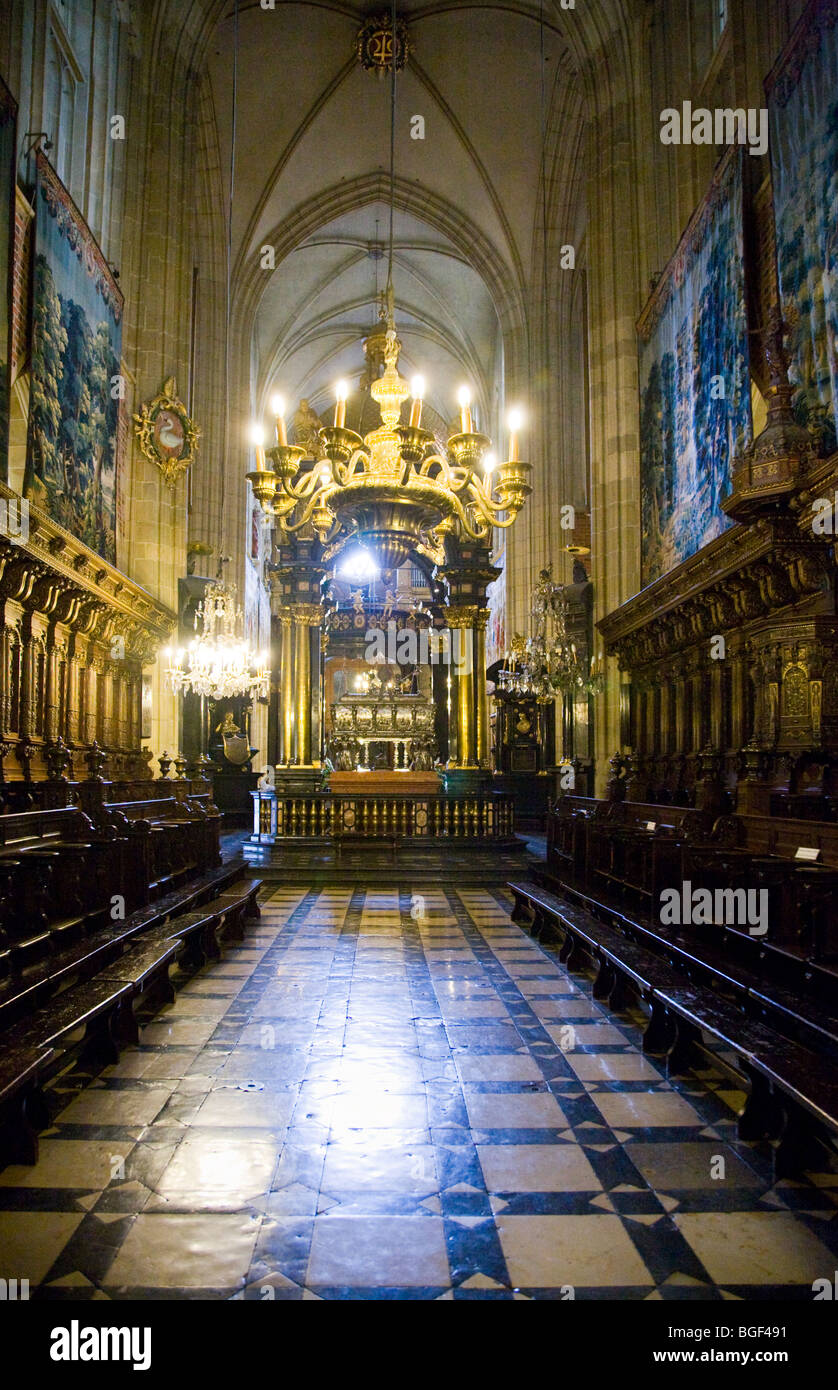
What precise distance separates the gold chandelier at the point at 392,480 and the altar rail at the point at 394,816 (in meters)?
4.38

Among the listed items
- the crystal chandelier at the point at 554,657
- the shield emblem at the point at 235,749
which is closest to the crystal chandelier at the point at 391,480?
the crystal chandelier at the point at 554,657

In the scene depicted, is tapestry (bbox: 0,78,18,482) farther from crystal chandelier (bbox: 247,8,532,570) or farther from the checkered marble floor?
the checkered marble floor

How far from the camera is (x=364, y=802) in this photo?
12328mm

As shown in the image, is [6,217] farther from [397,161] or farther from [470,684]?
[397,161]

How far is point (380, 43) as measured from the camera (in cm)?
1945

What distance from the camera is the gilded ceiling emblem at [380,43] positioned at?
63.1ft

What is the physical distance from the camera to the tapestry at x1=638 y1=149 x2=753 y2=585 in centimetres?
883

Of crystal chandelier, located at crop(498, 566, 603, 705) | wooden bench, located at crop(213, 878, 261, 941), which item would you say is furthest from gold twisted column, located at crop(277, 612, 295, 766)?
wooden bench, located at crop(213, 878, 261, 941)

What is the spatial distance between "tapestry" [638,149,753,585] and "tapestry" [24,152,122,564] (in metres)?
7.31

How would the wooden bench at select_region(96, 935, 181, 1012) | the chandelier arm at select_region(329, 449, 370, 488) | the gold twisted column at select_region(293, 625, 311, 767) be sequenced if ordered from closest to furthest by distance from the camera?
the wooden bench at select_region(96, 935, 181, 1012) < the chandelier arm at select_region(329, 449, 370, 488) < the gold twisted column at select_region(293, 625, 311, 767)

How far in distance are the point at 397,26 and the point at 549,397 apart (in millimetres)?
8700

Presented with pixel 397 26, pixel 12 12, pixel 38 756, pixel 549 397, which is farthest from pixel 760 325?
pixel 397 26

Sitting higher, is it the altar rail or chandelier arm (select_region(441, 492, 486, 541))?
chandelier arm (select_region(441, 492, 486, 541))
